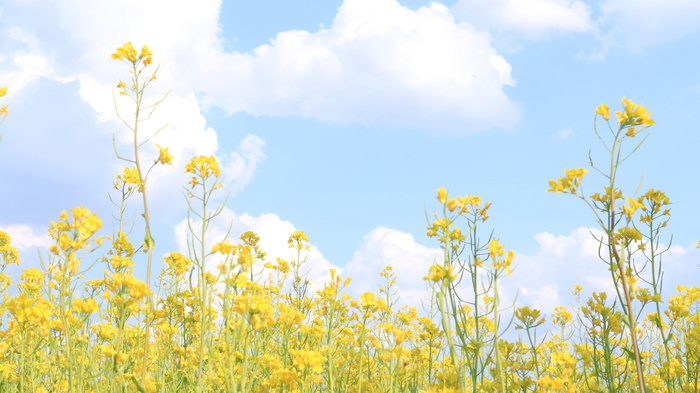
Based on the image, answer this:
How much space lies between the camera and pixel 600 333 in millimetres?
3107

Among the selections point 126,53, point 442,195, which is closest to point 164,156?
point 126,53

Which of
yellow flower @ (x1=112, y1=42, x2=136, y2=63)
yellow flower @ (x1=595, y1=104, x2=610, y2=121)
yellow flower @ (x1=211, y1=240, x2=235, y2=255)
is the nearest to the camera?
yellow flower @ (x1=211, y1=240, x2=235, y2=255)

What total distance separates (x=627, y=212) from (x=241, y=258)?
5.01 feet

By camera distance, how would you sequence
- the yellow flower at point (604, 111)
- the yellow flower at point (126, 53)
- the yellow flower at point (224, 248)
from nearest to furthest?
the yellow flower at point (224, 248), the yellow flower at point (604, 111), the yellow flower at point (126, 53)

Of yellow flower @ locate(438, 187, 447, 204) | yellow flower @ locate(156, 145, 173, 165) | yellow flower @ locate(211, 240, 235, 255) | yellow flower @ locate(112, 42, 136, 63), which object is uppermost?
yellow flower @ locate(112, 42, 136, 63)

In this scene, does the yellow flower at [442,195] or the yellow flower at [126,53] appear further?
the yellow flower at [126,53]

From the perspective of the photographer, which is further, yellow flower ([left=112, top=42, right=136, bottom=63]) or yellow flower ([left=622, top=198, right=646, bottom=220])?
yellow flower ([left=112, top=42, right=136, bottom=63])

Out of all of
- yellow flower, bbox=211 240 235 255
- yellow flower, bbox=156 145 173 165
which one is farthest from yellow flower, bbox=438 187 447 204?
yellow flower, bbox=156 145 173 165

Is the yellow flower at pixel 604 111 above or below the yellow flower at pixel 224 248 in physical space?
above

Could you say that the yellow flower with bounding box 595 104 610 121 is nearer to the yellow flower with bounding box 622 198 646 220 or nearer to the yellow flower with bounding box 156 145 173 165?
the yellow flower with bounding box 622 198 646 220

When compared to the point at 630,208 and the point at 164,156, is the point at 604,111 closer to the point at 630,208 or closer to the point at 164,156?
the point at 630,208

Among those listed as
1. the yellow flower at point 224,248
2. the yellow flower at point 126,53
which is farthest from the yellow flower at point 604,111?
the yellow flower at point 126,53

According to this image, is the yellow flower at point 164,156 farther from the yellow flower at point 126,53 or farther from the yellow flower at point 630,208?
the yellow flower at point 630,208

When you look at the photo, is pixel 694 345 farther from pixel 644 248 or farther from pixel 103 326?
pixel 103 326
